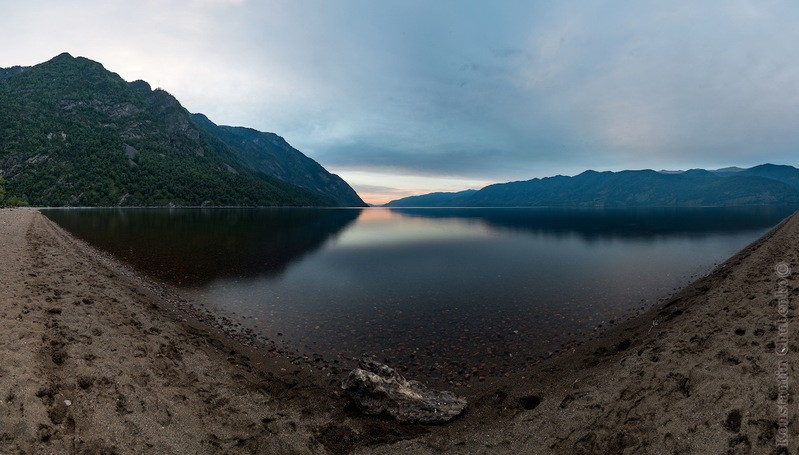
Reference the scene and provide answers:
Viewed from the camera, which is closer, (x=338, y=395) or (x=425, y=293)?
(x=338, y=395)

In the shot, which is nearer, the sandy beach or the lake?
the sandy beach

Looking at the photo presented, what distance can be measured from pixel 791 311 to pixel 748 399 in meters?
8.21

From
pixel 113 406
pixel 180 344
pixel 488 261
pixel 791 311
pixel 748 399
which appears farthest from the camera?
pixel 488 261

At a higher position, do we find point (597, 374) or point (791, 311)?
point (791, 311)

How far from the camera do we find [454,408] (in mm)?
12547

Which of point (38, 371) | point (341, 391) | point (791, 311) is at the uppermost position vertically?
point (791, 311)

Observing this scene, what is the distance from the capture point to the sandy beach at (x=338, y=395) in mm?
8875

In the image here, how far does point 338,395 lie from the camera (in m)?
13.8

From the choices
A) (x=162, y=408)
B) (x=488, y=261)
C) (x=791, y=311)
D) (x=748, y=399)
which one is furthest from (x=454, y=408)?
(x=488, y=261)

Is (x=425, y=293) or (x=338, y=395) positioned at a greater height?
(x=425, y=293)

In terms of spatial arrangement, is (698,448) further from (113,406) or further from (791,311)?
(113,406)

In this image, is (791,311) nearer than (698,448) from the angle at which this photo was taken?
No

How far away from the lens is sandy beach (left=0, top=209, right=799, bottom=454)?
8875 millimetres

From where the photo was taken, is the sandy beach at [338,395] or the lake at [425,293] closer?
the sandy beach at [338,395]
